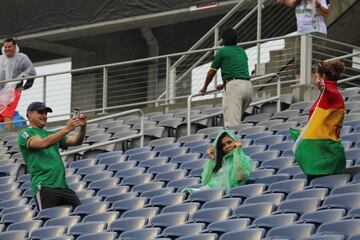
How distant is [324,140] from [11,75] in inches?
348

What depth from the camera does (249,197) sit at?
11734 millimetres

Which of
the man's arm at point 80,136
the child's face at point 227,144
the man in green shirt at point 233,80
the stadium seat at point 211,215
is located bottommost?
the stadium seat at point 211,215

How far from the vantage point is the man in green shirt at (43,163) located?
12914 mm

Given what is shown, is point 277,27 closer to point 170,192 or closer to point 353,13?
point 353,13

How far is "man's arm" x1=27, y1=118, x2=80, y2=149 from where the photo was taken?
12.2 metres

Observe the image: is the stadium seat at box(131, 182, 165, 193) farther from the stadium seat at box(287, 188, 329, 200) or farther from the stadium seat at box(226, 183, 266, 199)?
the stadium seat at box(287, 188, 329, 200)

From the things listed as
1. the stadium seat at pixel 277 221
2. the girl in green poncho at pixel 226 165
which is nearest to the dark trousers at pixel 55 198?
the girl in green poncho at pixel 226 165

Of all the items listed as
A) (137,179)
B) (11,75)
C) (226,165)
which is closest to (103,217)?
(226,165)

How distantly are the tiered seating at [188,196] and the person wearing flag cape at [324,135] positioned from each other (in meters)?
0.17

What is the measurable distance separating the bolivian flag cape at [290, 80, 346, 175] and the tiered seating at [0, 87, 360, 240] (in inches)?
6.6

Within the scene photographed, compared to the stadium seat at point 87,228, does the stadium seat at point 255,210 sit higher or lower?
higher

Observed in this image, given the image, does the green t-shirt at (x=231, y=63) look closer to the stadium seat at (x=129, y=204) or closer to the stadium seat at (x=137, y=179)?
the stadium seat at (x=137, y=179)

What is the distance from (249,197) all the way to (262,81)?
20.3ft

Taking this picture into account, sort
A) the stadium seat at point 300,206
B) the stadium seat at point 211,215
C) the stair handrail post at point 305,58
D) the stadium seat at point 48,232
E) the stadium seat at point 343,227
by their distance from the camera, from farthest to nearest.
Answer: the stair handrail post at point 305,58 → the stadium seat at point 48,232 → the stadium seat at point 211,215 → the stadium seat at point 300,206 → the stadium seat at point 343,227
